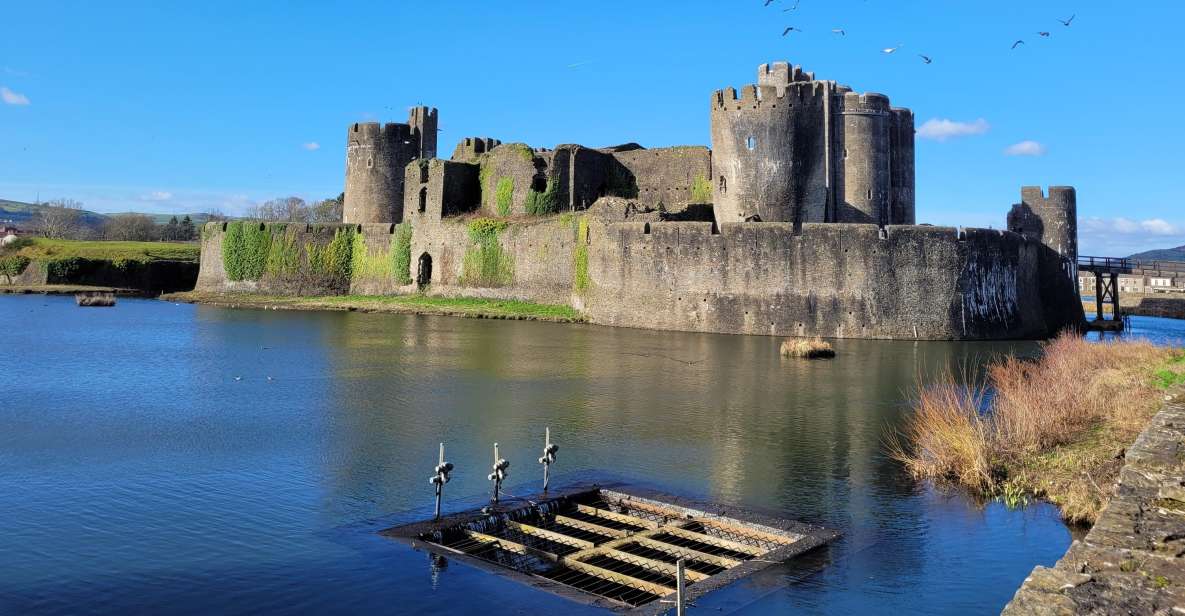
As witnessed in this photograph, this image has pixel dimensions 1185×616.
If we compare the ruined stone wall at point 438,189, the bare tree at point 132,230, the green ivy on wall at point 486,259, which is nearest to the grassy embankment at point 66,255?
the ruined stone wall at point 438,189

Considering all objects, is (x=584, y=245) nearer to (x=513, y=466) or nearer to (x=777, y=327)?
(x=777, y=327)

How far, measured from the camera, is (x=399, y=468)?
12.2m

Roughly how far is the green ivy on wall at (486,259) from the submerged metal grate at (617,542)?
101 ft

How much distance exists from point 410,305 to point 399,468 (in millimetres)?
31092

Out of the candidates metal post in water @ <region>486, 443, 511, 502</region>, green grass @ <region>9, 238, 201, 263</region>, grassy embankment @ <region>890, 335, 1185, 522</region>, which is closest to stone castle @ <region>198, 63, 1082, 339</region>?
green grass @ <region>9, 238, 201, 263</region>

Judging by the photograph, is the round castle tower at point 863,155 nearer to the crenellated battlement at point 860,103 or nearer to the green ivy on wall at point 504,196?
the crenellated battlement at point 860,103

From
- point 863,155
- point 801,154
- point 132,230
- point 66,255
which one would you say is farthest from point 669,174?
point 132,230

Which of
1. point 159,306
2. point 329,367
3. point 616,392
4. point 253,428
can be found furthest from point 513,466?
point 159,306

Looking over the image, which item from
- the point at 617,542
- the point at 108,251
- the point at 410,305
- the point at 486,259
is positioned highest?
the point at 108,251

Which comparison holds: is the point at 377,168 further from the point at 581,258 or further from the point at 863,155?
the point at 863,155

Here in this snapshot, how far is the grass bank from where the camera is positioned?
38344 millimetres

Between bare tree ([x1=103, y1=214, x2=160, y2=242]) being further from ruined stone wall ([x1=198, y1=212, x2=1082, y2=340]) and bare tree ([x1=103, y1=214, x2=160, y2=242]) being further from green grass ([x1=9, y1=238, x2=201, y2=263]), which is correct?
ruined stone wall ([x1=198, y1=212, x2=1082, y2=340])

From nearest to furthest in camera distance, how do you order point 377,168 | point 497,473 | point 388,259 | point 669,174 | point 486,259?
point 497,473
point 486,259
point 669,174
point 388,259
point 377,168

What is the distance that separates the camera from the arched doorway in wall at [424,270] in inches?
1768
